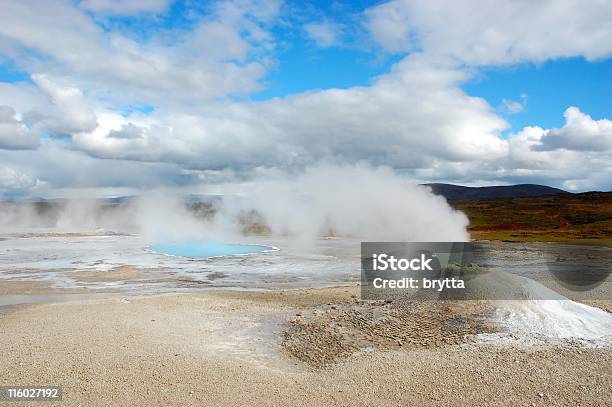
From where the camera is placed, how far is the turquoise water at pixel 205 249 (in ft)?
134

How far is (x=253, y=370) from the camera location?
37.0 feet

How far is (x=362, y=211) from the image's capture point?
5531cm

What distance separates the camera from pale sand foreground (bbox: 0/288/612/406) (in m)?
9.70

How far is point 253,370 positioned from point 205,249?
114 ft

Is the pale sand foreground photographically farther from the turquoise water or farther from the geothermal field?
the turquoise water

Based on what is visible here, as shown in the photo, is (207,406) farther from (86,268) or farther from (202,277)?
(86,268)

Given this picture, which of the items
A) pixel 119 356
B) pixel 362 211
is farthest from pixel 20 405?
pixel 362 211

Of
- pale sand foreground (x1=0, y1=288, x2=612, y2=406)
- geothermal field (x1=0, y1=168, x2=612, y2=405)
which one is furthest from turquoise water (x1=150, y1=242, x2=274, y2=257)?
pale sand foreground (x1=0, y1=288, x2=612, y2=406)

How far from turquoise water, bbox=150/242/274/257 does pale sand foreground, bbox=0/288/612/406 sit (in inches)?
999

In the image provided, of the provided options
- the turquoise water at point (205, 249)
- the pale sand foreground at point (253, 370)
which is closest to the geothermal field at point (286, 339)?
the pale sand foreground at point (253, 370)

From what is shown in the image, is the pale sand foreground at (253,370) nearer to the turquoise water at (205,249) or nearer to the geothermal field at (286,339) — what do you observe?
the geothermal field at (286,339)

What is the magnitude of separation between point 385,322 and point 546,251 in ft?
109

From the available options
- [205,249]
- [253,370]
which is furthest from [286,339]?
[205,249]

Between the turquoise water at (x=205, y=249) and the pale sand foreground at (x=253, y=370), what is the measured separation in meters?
25.4
